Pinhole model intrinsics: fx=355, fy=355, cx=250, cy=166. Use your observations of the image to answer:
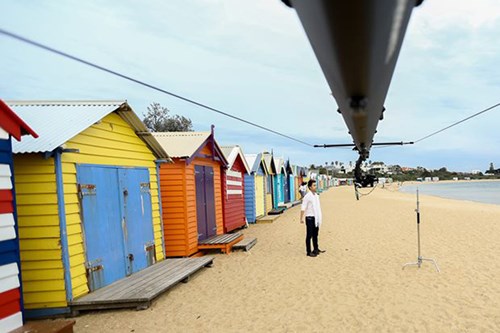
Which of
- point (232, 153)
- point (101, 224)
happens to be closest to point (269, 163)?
point (232, 153)

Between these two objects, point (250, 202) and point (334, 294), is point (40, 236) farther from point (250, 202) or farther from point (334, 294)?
point (250, 202)

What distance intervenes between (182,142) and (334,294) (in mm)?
5729

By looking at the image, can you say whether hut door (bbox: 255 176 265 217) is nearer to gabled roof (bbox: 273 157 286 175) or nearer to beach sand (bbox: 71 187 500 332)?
gabled roof (bbox: 273 157 286 175)

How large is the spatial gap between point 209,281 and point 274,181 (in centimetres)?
1614

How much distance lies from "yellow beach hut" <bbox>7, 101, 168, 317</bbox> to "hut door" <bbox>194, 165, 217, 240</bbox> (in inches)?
92.5

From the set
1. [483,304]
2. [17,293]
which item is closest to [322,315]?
[483,304]

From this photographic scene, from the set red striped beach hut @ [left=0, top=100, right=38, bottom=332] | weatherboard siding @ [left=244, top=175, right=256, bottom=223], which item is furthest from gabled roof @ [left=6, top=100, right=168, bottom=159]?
weatherboard siding @ [left=244, top=175, right=256, bottom=223]

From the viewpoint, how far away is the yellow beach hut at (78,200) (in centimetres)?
516

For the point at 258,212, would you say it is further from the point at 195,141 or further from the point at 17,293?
the point at 17,293

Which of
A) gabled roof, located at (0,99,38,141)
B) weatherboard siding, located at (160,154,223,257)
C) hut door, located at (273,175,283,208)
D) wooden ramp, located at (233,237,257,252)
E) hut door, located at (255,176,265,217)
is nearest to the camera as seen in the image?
gabled roof, located at (0,99,38,141)

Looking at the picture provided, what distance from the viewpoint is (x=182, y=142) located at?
9.77 m

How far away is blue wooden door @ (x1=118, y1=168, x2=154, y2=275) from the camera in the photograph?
22.6 feet

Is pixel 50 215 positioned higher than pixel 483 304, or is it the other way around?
pixel 50 215

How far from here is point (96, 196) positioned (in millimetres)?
6031
